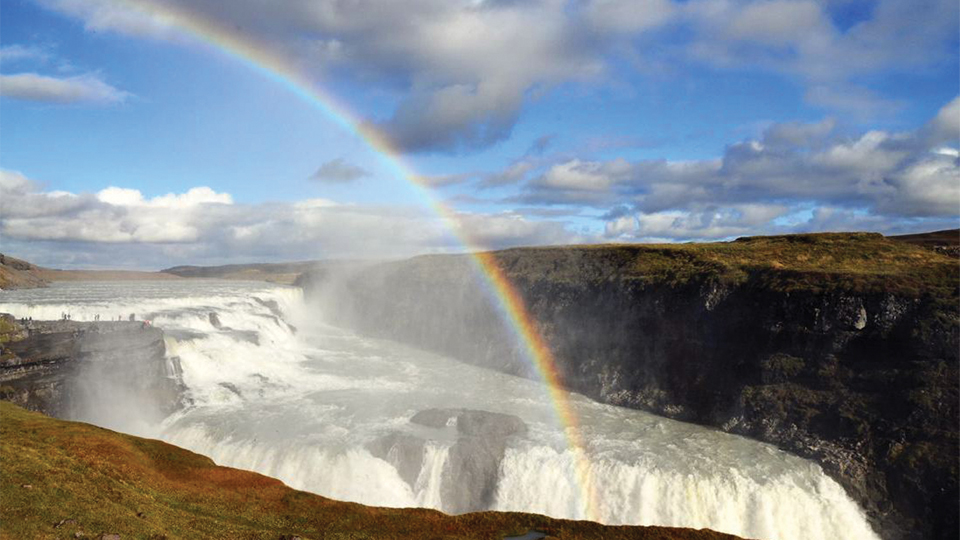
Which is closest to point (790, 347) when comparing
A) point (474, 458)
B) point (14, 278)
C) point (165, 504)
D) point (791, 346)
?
point (791, 346)

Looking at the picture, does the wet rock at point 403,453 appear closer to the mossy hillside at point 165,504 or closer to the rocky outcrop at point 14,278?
the mossy hillside at point 165,504

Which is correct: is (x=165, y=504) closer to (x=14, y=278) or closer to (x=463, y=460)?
(x=463, y=460)

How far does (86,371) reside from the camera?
47.9m

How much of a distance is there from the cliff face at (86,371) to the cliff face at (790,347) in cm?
4069

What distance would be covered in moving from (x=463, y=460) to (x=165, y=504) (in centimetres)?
2102

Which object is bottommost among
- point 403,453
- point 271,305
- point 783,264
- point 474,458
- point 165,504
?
point 474,458

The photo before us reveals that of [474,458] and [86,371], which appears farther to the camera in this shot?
[86,371]

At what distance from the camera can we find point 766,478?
37312mm

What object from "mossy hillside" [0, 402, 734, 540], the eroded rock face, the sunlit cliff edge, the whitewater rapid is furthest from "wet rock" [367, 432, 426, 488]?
the sunlit cliff edge

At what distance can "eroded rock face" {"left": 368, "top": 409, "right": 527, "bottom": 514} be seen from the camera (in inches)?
1516

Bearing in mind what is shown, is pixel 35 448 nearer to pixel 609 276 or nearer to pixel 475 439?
pixel 475 439

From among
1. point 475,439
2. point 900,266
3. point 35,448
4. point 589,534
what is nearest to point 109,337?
point 35,448

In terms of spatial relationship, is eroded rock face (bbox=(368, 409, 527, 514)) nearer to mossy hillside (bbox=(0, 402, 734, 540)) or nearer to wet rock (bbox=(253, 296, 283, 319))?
mossy hillside (bbox=(0, 402, 734, 540))

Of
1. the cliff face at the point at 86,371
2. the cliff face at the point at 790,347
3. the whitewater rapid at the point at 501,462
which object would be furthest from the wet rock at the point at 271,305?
the cliff face at the point at 86,371
